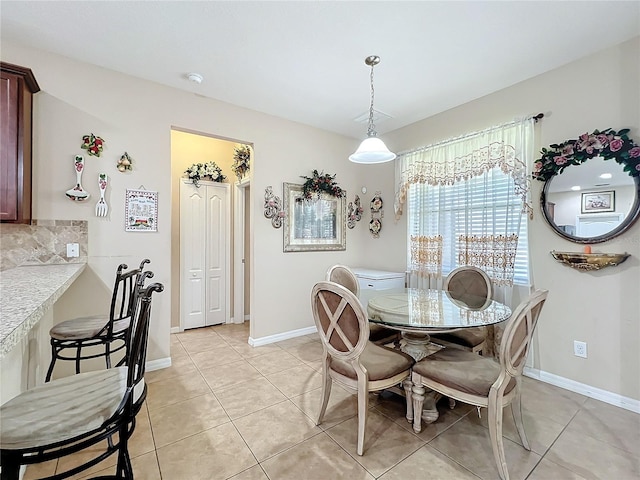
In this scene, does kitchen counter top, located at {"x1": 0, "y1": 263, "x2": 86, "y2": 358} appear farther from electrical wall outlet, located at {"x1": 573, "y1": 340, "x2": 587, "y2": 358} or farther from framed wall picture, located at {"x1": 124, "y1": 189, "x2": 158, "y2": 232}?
electrical wall outlet, located at {"x1": 573, "y1": 340, "x2": 587, "y2": 358}

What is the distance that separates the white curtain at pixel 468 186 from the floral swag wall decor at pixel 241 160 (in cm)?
211

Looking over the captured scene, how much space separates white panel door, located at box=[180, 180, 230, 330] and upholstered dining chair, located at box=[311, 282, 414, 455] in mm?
2797

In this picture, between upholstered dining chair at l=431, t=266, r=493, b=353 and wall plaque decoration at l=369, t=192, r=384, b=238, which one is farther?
wall plaque decoration at l=369, t=192, r=384, b=238

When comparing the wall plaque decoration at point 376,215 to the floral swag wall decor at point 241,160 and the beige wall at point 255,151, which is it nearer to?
the beige wall at point 255,151

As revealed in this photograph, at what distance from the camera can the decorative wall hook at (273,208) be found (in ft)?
11.7

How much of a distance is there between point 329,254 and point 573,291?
265 cm

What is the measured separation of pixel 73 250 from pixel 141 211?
0.62 metres

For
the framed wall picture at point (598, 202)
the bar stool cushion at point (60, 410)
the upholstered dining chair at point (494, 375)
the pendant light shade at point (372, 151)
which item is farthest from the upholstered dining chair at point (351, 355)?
the framed wall picture at point (598, 202)

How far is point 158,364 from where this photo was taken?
2.84 meters

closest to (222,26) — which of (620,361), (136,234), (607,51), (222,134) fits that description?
(222,134)

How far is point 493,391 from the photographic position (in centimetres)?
156

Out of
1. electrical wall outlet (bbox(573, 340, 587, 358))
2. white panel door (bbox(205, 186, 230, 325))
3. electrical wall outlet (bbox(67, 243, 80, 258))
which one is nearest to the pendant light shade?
electrical wall outlet (bbox(573, 340, 587, 358))

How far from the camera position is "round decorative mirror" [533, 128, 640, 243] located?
7.24 ft

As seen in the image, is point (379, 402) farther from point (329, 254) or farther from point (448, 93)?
point (448, 93)
